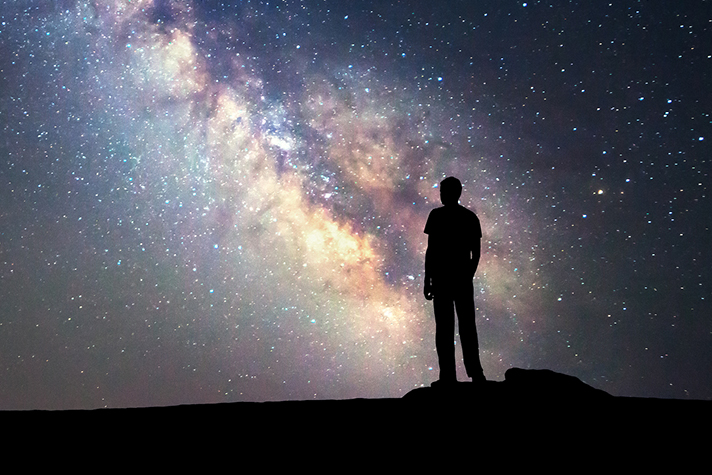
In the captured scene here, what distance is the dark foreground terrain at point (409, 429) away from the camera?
8.38 ft

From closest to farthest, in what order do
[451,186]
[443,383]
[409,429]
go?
[409,429] → [443,383] → [451,186]

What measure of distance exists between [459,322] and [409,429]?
1.59 metres

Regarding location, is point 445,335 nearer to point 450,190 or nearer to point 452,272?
point 452,272

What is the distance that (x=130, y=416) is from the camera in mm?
3230

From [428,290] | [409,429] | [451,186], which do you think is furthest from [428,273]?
[409,429]

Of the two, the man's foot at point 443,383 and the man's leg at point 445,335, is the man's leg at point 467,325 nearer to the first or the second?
the man's leg at point 445,335

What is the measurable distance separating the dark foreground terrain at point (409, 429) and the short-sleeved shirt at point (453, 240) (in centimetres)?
121

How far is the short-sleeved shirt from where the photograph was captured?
4.26m

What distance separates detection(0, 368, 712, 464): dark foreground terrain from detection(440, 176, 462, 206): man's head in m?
1.79

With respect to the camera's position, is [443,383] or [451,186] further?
[451,186]

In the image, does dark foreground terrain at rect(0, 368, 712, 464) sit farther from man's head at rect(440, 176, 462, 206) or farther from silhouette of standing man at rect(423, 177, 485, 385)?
man's head at rect(440, 176, 462, 206)

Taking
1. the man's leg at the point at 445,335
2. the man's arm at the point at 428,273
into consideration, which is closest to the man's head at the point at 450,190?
the man's arm at the point at 428,273

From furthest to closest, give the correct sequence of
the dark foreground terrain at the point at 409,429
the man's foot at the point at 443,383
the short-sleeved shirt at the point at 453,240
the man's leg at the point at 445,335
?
the short-sleeved shirt at the point at 453,240 → the man's leg at the point at 445,335 → the man's foot at the point at 443,383 → the dark foreground terrain at the point at 409,429

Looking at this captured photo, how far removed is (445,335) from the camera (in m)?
4.17
